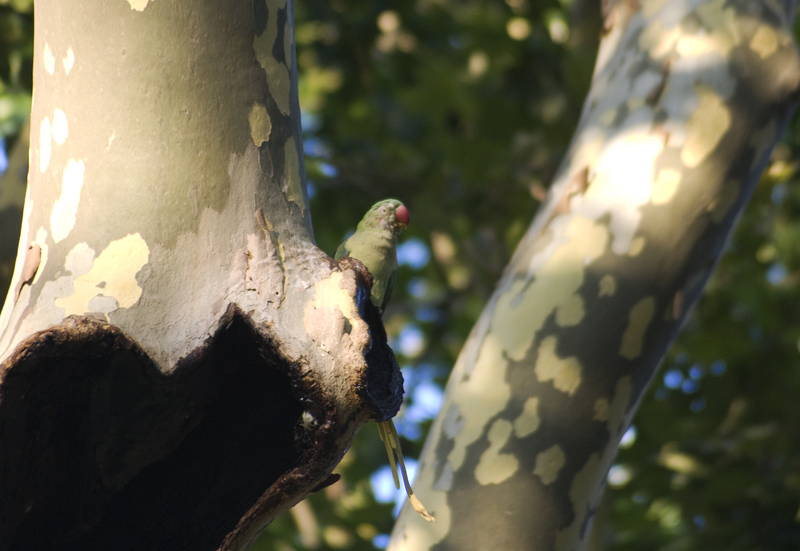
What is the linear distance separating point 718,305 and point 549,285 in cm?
255

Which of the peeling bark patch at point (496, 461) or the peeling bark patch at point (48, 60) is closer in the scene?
the peeling bark patch at point (48, 60)

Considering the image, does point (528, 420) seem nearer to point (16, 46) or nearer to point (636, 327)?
point (636, 327)

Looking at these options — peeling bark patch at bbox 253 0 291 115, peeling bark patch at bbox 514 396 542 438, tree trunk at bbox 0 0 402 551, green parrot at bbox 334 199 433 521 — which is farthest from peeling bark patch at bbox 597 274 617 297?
peeling bark patch at bbox 253 0 291 115

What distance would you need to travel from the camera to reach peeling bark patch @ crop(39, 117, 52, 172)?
108cm

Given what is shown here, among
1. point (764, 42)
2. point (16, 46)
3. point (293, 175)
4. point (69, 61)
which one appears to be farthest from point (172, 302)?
point (16, 46)

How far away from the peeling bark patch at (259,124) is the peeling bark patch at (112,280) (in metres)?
0.24

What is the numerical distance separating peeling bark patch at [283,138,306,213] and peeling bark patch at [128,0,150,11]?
294 mm

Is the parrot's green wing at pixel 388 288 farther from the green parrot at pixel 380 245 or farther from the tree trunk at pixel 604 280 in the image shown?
the tree trunk at pixel 604 280

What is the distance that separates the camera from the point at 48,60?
1099 millimetres

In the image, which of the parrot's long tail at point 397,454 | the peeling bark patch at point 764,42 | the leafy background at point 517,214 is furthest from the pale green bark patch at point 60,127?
the leafy background at point 517,214

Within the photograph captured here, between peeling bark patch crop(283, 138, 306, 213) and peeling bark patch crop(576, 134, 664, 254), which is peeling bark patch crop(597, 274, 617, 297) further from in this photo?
peeling bark patch crop(283, 138, 306, 213)

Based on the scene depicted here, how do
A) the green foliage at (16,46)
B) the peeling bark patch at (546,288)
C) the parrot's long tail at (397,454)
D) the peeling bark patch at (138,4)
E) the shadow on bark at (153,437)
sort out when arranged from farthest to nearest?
1. the green foliage at (16,46)
2. the peeling bark patch at (546,288)
3. the parrot's long tail at (397,454)
4. the peeling bark patch at (138,4)
5. the shadow on bark at (153,437)

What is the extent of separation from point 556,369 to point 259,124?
0.77 metres

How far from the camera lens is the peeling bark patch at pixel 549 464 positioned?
1385 mm
